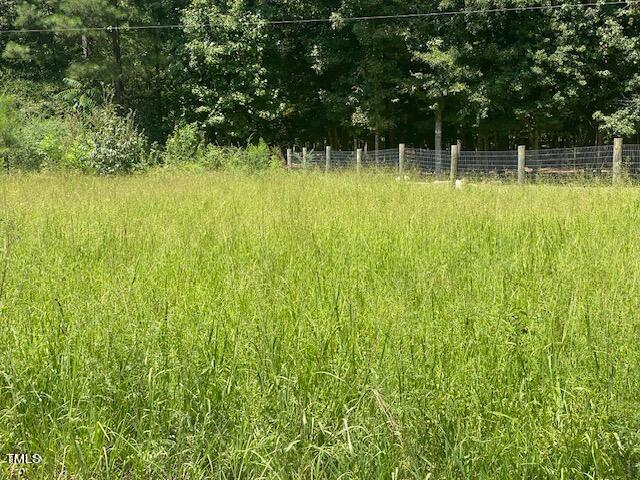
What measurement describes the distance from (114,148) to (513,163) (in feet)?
34.3

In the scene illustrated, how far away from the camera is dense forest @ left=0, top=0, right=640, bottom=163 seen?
21469 millimetres

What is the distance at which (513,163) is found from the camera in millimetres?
15797

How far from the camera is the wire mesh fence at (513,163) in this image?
44.9 feet

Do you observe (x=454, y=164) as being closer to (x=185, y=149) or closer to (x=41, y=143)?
(x=185, y=149)

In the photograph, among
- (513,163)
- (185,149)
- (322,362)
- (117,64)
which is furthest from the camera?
(117,64)

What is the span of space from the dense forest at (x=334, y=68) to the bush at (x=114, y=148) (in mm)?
4609

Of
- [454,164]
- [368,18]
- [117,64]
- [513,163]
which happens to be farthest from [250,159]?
[368,18]

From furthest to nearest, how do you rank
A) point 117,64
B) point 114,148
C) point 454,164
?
point 117,64 < point 114,148 < point 454,164

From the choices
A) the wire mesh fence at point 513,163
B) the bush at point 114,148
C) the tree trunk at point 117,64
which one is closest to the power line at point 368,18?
the tree trunk at point 117,64

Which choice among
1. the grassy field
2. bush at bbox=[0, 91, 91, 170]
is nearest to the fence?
bush at bbox=[0, 91, 91, 170]

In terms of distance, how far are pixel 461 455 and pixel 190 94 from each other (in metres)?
25.5

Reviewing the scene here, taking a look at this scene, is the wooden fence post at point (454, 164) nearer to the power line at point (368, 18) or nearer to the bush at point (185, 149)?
the bush at point (185, 149)

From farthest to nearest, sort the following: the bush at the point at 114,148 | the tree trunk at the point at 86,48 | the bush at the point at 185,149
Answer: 1. the tree trunk at the point at 86,48
2. the bush at the point at 185,149
3. the bush at the point at 114,148

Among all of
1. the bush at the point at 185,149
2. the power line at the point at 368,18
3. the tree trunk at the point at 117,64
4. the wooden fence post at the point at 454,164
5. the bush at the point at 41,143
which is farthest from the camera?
the tree trunk at the point at 117,64
